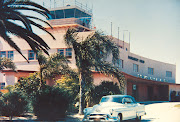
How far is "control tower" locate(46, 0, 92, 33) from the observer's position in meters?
41.7

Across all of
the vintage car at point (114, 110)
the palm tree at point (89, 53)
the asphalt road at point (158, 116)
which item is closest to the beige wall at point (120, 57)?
the palm tree at point (89, 53)

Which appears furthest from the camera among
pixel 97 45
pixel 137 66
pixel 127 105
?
pixel 137 66

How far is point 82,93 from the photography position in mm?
19984

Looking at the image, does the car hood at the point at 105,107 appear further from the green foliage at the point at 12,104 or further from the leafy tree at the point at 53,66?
the leafy tree at the point at 53,66

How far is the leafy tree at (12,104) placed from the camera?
661 inches

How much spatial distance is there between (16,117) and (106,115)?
7.10 meters

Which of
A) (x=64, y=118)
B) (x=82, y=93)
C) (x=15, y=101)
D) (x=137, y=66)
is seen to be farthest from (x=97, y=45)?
(x=137, y=66)

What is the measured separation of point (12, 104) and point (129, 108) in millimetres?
7368

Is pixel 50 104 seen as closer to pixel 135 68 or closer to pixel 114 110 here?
pixel 114 110

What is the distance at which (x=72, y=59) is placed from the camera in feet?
104

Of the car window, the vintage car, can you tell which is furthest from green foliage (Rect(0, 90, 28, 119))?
the car window

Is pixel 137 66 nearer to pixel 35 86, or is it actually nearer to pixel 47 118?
pixel 35 86

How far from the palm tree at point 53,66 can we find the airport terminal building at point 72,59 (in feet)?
24.8

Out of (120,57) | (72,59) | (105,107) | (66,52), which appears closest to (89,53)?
(105,107)
